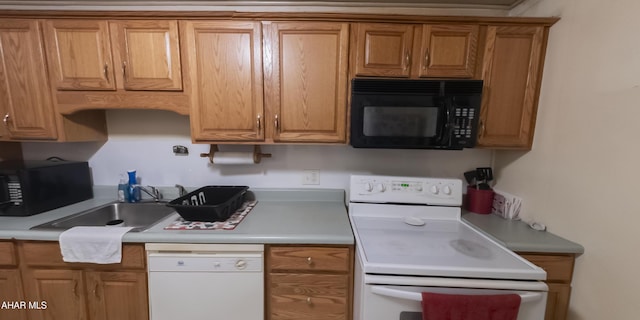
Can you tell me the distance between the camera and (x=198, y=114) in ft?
4.78

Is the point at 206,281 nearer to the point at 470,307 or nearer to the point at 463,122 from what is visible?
the point at 470,307

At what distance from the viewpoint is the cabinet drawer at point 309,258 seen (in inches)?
51.5

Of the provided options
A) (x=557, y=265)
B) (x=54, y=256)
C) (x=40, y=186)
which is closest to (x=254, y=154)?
(x=54, y=256)

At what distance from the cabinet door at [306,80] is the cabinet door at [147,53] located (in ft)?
1.80

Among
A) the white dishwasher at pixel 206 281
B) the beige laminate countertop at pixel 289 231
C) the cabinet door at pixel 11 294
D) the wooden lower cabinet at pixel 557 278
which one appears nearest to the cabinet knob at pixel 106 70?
the beige laminate countertop at pixel 289 231

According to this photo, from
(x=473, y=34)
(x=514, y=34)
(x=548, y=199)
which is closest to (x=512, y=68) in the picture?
(x=514, y=34)

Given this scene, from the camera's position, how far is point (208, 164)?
72.9 inches

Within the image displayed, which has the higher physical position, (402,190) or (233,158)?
(233,158)

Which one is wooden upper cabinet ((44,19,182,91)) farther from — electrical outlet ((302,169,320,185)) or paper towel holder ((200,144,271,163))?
electrical outlet ((302,169,320,185))

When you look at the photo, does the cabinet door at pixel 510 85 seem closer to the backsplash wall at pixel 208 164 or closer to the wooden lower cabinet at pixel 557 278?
the backsplash wall at pixel 208 164

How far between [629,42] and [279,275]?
6.23ft

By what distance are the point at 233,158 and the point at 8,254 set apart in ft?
4.13

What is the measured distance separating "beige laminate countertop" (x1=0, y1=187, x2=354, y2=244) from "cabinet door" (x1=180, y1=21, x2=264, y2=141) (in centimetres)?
52

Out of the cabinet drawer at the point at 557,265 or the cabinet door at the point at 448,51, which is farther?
the cabinet door at the point at 448,51
